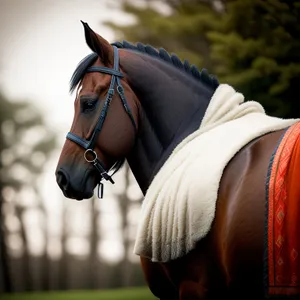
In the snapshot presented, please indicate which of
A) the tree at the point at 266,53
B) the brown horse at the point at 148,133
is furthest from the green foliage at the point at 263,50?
the brown horse at the point at 148,133

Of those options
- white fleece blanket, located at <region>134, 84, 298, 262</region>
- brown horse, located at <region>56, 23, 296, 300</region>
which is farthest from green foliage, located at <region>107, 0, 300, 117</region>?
white fleece blanket, located at <region>134, 84, 298, 262</region>

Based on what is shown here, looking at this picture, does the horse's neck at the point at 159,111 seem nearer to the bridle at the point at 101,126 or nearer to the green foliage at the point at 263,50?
the bridle at the point at 101,126

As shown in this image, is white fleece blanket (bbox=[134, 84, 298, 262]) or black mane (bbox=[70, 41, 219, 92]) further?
black mane (bbox=[70, 41, 219, 92])

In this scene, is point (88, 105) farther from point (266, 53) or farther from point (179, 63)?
point (266, 53)

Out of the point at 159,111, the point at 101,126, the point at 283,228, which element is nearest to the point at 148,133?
the point at 159,111

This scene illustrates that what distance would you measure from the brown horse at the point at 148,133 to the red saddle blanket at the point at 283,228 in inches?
7.4

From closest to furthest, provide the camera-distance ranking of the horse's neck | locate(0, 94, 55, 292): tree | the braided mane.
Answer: the horse's neck < the braided mane < locate(0, 94, 55, 292): tree

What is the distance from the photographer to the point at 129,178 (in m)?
17.6

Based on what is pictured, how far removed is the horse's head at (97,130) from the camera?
10.2 ft

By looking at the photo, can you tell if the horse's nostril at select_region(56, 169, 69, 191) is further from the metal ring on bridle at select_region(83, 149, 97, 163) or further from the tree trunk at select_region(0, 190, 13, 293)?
the tree trunk at select_region(0, 190, 13, 293)

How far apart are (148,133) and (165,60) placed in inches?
19.9

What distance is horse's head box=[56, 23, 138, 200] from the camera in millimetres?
3113

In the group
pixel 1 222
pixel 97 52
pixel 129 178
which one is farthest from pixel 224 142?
pixel 1 222

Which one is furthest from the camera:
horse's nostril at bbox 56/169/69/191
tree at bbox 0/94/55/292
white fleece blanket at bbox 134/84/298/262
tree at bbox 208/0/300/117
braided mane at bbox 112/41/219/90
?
tree at bbox 0/94/55/292
